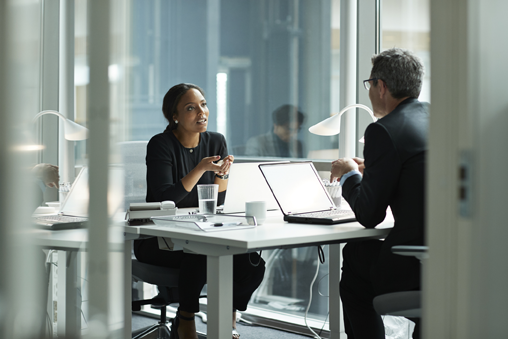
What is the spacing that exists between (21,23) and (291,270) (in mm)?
3056

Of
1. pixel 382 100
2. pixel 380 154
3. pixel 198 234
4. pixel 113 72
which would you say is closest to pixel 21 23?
pixel 113 72

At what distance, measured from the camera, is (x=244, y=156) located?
409cm

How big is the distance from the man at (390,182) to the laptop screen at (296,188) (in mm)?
174

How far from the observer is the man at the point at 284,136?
3.82 m

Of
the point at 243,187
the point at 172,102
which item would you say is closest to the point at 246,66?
the point at 172,102

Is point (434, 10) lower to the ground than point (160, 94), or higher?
lower

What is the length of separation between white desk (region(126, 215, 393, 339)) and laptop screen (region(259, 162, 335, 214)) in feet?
0.72

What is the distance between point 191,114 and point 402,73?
1.23m

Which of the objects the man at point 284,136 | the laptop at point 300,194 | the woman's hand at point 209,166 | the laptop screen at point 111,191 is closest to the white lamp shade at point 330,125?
the laptop at point 300,194

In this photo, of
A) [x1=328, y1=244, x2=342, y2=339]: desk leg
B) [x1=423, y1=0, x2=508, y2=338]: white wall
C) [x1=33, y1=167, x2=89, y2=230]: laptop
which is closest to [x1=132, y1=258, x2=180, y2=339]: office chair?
[x1=328, y1=244, x2=342, y2=339]: desk leg

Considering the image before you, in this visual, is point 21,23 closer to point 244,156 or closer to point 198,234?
point 198,234

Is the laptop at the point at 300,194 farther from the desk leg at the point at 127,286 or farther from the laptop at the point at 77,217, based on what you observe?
the laptop at the point at 77,217

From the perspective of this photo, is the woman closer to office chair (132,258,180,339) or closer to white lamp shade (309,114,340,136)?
office chair (132,258,180,339)

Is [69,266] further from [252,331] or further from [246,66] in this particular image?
[246,66]
